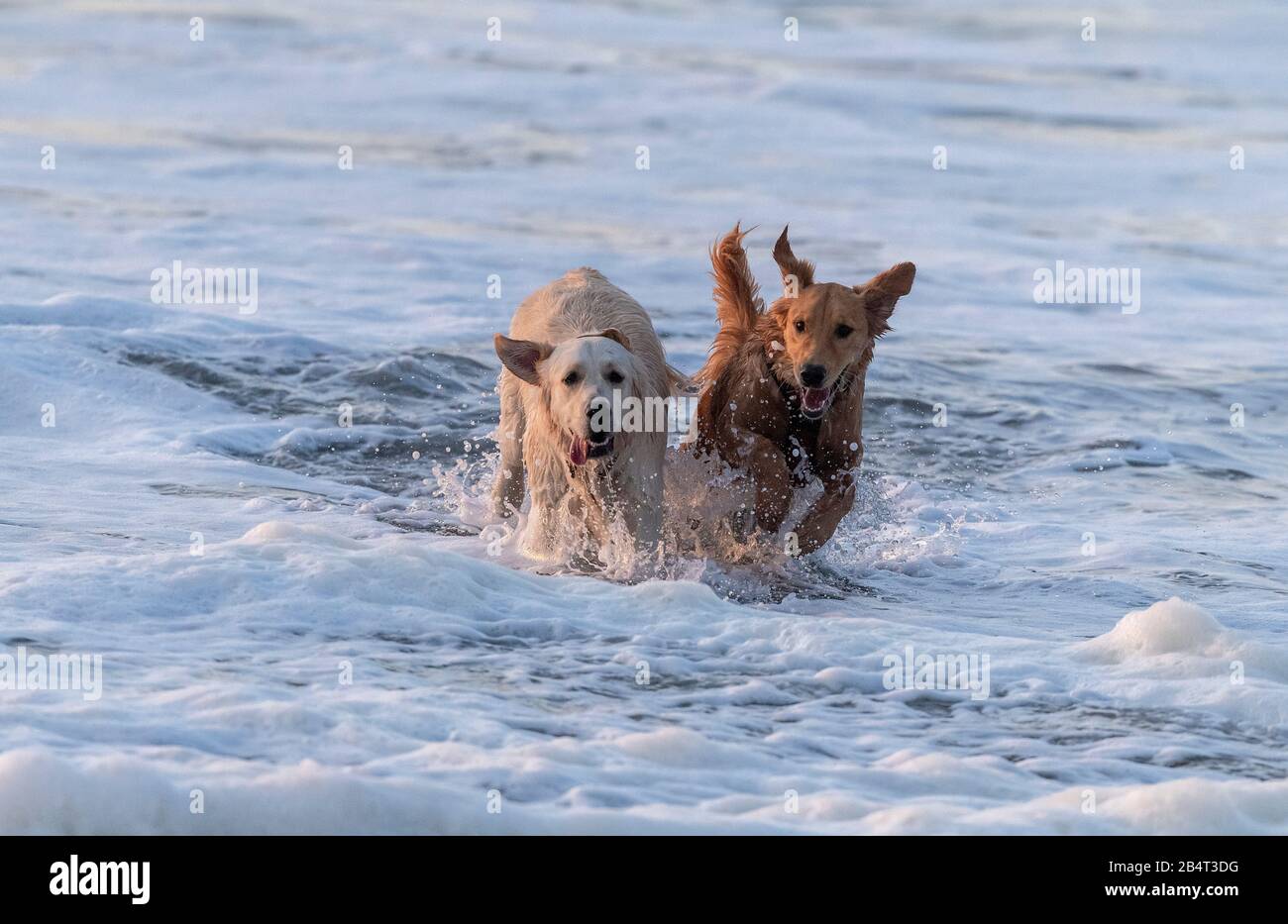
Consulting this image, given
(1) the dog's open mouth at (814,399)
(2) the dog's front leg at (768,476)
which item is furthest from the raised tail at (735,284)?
(1) the dog's open mouth at (814,399)

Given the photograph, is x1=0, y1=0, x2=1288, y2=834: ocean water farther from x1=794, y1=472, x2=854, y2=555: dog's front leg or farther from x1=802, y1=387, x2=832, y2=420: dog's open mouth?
x1=802, y1=387, x2=832, y2=420: dog's open mouth

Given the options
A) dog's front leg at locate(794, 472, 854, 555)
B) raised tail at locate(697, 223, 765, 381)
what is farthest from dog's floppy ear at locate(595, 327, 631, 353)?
dog's front leg at locate(794, 472, 854, 555)

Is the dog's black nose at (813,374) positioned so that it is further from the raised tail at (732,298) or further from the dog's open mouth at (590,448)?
the dog's open mouth at (590,448)

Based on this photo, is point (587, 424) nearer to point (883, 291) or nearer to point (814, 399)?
point (814, 399)

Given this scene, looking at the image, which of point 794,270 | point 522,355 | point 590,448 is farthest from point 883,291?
point 522,355

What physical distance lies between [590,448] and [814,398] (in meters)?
1.16

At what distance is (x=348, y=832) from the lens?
5312 mm

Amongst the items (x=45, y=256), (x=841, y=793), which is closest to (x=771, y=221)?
(x=45, y=256)

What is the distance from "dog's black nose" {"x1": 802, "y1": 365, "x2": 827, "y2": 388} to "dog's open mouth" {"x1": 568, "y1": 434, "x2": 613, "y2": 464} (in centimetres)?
98

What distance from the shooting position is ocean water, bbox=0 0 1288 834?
5.92 meters

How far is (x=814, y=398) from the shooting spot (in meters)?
8.52

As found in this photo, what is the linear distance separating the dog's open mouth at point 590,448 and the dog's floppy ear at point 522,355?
429 mm
